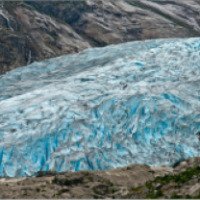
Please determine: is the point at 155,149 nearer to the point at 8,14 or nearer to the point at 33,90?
the point at 33,90

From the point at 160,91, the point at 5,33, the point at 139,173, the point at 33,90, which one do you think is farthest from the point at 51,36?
the point at 139,173

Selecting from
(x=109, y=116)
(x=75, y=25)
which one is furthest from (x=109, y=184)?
(x=75, y=25)

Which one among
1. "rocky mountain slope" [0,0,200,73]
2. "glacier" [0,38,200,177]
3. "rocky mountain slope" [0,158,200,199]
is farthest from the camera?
"rocky mountain slope" [0,0,200,73]

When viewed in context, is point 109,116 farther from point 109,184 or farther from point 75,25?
point 75,25

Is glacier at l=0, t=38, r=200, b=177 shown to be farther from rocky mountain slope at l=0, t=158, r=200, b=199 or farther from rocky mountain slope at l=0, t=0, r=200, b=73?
rocky mountain slope at l=0, t=0, r=200, b=73

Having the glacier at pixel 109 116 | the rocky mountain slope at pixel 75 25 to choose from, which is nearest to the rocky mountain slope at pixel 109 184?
the glacier at pixel 109 116

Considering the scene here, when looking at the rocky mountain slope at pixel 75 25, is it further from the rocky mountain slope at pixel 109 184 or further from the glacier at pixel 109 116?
the rocky mountain slope at pixel 109 184

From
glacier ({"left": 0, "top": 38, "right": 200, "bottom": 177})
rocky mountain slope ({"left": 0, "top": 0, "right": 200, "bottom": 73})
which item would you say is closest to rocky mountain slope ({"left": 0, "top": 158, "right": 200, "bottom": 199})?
glacier ({"left": 0, "top": 38, "right": 200, "bottom": 177})
